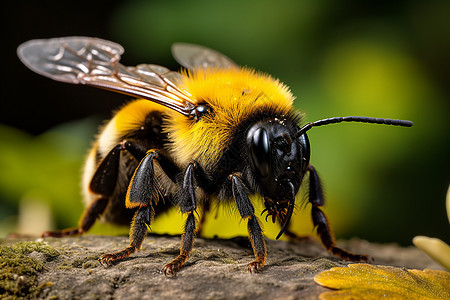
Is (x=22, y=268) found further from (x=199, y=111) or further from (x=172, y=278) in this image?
(x=199, y=111)

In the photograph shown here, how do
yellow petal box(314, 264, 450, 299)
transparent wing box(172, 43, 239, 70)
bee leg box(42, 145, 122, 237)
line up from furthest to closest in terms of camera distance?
transparent wing box(172, 43, 239, 70)
bee leg box(42, 145, 122, 237)
yellow petal box(314, 264, 450, 299)

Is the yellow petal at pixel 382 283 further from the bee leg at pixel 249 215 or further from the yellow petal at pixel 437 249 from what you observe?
the bee leg at pixel 249 215

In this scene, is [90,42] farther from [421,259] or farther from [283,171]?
[421,259]

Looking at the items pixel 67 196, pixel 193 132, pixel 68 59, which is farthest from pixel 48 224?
pixel 193 132

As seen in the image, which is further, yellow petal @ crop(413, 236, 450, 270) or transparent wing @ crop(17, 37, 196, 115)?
transparent wing @ crop(17, 37, 196, 115)

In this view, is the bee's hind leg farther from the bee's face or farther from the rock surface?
the bee's face

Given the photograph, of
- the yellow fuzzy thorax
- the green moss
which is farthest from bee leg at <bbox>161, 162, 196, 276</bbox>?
the green moss

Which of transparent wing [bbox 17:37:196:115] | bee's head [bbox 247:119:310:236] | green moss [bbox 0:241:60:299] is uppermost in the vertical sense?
transparent wing [bbox 17:37:196:115]

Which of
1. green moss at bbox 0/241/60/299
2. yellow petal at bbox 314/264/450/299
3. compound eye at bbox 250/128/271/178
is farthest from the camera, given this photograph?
compound eye at bbox 250/128/271/178
